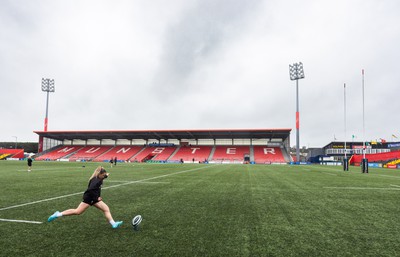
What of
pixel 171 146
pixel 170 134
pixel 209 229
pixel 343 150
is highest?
pixel 170 134

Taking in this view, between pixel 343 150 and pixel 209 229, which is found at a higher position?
pixel 343 150

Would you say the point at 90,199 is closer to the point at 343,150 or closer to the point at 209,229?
the point at 209,229

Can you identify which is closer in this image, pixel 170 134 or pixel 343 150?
pixel 170 134

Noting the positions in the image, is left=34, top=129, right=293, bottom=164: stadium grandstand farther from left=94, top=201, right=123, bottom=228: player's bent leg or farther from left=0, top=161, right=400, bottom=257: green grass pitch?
left=94, top=201, right=123, bottom=228: player's bent leg

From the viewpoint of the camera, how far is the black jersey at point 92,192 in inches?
192

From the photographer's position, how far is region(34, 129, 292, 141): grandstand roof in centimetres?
5834

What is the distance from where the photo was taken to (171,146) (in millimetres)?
68062

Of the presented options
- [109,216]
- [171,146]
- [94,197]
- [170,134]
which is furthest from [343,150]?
[94,197]

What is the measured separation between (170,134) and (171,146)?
20.9ft

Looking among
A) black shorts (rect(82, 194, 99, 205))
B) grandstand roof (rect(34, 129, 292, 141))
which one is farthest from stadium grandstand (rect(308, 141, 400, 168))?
black shorts (rect(82, 194, 99, 205))

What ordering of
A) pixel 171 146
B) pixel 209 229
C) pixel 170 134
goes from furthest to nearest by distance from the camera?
pixel 171 146 → pixel 170 134 → pixel 209 229

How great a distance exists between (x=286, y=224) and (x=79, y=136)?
243 ft

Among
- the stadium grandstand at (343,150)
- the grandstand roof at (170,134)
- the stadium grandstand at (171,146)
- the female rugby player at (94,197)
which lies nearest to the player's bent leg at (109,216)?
the female rugby player at (94,197)

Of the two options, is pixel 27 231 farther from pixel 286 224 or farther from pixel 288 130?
pixel 288 130
